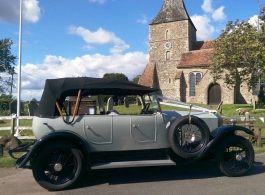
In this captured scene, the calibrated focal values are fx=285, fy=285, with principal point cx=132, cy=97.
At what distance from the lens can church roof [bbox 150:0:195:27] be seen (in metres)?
49.1

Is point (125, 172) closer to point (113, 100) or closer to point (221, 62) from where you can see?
point (113, 100)

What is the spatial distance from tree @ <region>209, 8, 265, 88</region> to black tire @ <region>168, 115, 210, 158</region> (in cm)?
1911

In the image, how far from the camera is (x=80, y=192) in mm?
5082

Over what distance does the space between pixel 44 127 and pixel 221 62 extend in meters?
22.4

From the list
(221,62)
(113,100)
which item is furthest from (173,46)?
(113,100)

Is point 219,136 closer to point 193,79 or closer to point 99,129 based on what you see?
point 99,129

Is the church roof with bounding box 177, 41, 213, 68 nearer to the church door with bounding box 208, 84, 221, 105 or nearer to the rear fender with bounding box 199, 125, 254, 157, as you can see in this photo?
the church door with bounding box 208, 84, 221, 105

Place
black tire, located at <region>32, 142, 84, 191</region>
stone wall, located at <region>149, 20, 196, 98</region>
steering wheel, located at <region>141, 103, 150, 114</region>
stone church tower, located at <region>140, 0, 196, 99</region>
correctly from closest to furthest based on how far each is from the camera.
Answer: black tire, located at <region>32, 142, 84, 191</region>
steering wheel, located at <region>141, 103, 150, 114</region>
stone wall, located at <region>149, 20, 196, 98</region>
stone church tower, located at <region>140, 0, 196, 99</region>

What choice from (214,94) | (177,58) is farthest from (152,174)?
(177,58)

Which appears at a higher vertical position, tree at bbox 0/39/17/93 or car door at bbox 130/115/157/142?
tree at bbox 0/39/17/93

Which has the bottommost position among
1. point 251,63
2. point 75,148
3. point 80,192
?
point 80,192

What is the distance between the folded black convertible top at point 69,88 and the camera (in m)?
5.49

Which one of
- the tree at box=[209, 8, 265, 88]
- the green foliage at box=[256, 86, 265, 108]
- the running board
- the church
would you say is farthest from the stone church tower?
the running board

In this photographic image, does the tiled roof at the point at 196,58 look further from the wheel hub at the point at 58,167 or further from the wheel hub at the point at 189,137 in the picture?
the wheel hub at the point at 58,167
